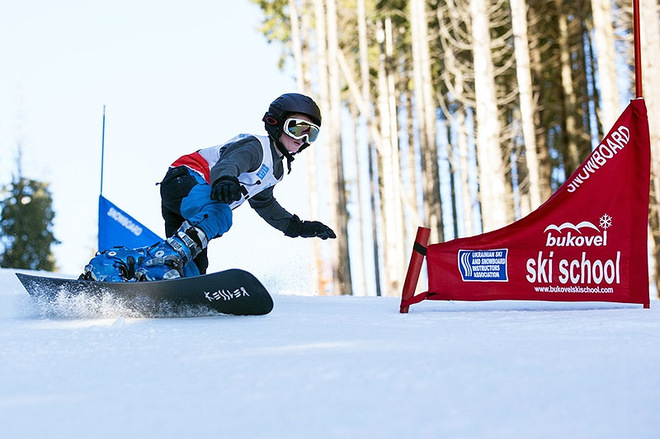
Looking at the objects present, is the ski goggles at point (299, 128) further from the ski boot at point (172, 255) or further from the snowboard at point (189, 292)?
the snowboard at point (189, 292)

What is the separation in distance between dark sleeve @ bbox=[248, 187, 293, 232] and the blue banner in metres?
2.00

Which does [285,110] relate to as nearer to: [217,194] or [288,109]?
[288,109]

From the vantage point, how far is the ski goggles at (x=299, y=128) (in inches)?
176

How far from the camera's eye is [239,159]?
4.27 metres

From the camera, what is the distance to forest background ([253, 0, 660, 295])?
34.0 feet

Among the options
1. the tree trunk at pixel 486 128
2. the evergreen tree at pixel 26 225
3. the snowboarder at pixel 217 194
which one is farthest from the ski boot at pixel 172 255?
the evergreen tree at pixel 26 225

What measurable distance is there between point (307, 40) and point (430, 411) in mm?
20432

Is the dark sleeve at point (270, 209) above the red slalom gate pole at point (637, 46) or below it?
below

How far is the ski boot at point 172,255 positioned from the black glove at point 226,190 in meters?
0.30

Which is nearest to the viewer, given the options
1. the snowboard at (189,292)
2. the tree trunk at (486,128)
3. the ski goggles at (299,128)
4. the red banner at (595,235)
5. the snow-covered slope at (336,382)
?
the snow-covered slope at (336,382)

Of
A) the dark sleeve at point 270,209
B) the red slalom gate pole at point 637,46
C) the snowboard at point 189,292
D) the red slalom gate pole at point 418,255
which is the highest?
the red slalom gate pole at point 637,46

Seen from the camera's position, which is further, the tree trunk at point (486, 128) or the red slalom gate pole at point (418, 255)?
the tree trunk at point (486, 128)

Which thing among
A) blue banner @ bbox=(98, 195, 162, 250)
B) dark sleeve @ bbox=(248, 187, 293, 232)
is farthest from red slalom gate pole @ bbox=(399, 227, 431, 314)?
blue banner @ bbox=(98, 195, 162, 250)

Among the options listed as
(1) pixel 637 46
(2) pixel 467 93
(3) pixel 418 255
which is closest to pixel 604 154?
(1) pixel 637 46
